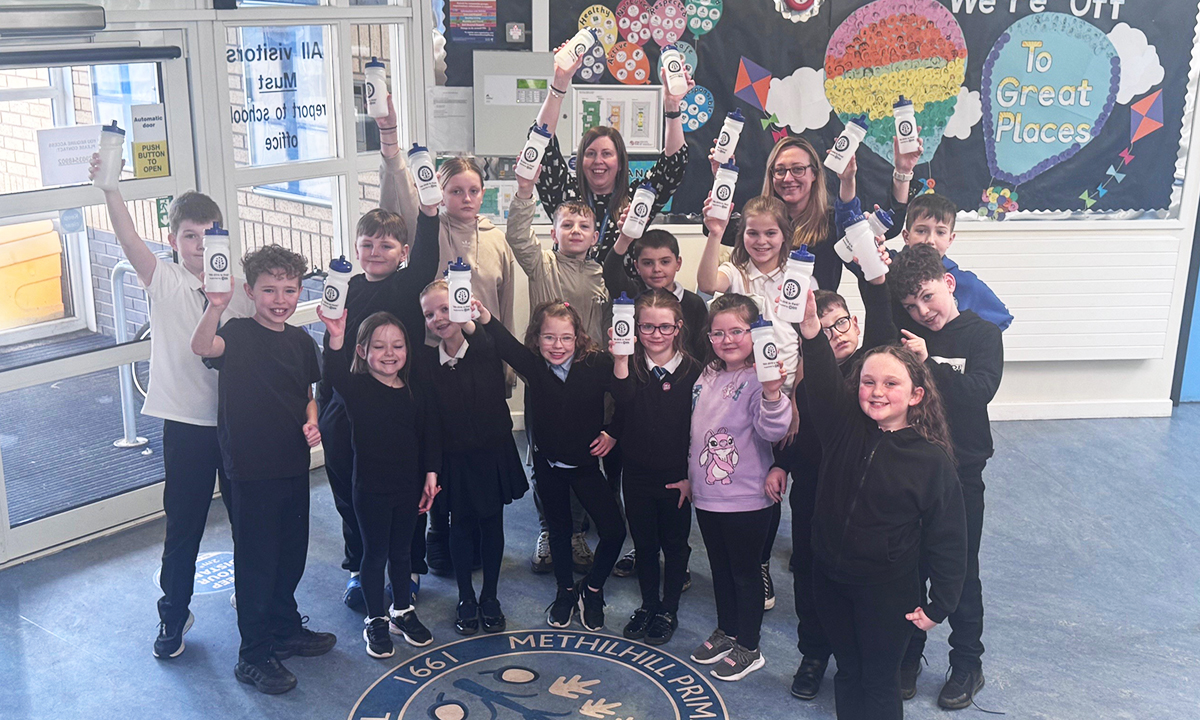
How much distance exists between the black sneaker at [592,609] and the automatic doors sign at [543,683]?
49 millimetres

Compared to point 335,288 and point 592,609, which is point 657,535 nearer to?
point 592,609

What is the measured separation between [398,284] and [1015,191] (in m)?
3.57

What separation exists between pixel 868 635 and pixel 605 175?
1865 mm

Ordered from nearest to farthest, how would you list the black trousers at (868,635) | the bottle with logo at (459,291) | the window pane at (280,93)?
the black trousers at (868,635), the bottle with logo at (459,291), the window pane at (280,93)

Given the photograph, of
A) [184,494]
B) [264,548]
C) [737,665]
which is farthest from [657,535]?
[184,494]

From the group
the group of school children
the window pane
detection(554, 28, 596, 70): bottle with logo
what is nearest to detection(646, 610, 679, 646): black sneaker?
the group of school children

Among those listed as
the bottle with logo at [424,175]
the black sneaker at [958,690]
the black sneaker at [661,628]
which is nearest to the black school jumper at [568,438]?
the black sneaker at [661,628]

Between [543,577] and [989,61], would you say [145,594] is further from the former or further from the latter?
[989,61]

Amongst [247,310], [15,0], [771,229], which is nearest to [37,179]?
[15,0]

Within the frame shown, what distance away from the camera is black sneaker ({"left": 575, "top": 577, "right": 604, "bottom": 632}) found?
3.57 metres

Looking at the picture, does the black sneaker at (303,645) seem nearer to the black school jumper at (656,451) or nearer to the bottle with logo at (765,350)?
the black school jumper at (656,451)

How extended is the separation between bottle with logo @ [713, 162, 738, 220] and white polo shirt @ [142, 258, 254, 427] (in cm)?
Result: 148

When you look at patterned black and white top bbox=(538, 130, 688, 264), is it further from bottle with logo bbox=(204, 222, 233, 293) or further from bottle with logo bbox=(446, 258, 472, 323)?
bottle with logo bbox=(204, 222, 233, 293)

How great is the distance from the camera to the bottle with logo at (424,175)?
10.5ft
